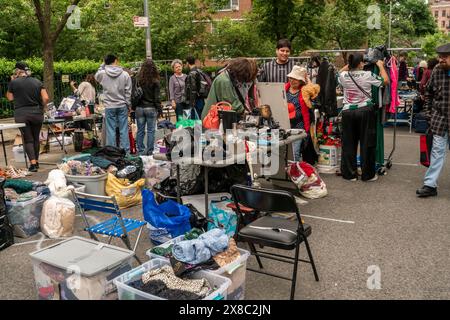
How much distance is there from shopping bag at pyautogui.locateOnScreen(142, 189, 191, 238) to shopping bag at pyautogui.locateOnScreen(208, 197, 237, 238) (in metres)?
0.28

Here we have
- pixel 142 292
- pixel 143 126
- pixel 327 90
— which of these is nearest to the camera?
pixel 142 292

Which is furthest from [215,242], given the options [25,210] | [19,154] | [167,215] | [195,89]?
[19,154]

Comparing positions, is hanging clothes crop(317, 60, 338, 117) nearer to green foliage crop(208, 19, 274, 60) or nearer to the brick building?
green foliage crop(208, 19, 274, 60)

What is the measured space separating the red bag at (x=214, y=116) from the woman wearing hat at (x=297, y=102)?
1.43 m

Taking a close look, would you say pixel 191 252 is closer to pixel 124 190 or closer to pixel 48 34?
pixel 124 190

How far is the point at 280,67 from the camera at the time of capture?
6.75 meters

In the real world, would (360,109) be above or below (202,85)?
below

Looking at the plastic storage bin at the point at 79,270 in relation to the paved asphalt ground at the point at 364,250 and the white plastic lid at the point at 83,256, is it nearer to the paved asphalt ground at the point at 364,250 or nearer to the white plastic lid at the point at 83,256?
the white plastic lid at the point at 83,256

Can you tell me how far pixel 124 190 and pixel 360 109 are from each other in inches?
129

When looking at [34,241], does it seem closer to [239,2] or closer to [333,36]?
[333,36]

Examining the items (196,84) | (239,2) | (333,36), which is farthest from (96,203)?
(239,2)

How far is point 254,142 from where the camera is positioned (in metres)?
4.90

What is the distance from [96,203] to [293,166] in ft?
9.19
